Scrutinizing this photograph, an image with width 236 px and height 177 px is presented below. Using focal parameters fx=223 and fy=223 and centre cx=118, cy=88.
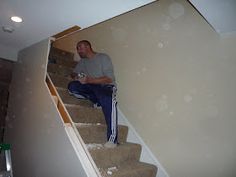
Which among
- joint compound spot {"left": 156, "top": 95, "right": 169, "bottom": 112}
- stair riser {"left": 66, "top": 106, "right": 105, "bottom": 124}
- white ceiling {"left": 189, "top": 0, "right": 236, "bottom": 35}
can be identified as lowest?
stair riser {"left": 66, "top": 106, "right": 105, "bottom": 124}

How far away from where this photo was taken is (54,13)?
2045 millimetres

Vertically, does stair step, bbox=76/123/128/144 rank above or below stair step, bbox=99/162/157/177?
above

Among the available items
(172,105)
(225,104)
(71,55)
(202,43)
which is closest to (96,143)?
(172,105)

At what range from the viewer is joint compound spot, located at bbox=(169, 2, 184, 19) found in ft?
8.45

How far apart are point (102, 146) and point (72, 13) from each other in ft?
4.61

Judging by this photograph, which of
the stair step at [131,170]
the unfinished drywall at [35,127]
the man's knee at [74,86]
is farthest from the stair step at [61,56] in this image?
the stair step at [131,170]

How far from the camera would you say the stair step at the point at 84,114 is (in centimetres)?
263

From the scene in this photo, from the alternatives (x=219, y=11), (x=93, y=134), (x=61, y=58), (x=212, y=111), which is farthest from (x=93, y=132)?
(x=219, y=11)

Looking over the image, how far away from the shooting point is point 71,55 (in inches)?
Answer: 156

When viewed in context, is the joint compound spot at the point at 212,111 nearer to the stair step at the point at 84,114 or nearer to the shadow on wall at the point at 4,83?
the stair step at the point at 84,114

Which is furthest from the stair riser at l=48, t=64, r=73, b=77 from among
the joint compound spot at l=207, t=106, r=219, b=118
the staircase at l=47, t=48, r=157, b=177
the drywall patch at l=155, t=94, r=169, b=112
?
the joint compound spot at l=207, t=106, r=219, b=118

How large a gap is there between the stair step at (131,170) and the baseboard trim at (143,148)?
0.06 metres

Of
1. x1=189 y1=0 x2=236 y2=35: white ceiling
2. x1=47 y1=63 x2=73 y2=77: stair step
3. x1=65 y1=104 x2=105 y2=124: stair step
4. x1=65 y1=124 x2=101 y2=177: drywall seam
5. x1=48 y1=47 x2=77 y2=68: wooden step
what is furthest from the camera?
x1=48 y1=47 x2=77 y2=68: wooden step

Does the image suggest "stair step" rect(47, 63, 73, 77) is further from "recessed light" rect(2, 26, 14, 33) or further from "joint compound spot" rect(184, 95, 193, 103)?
"joint compound spot" rect(184, 95, 193, 103)
